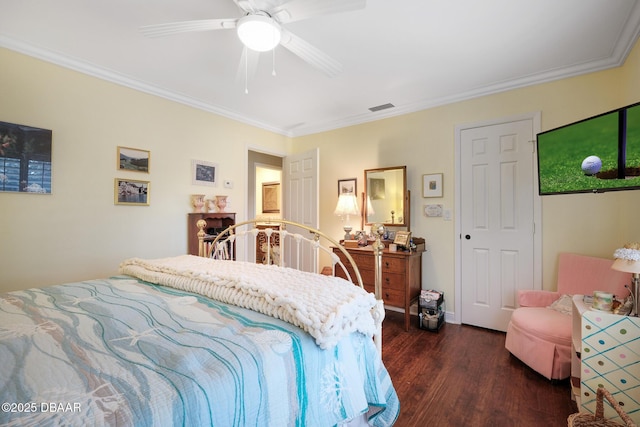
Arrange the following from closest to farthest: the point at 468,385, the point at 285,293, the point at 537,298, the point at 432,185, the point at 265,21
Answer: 1. the point at 285,293
2. the point at 265,21
3. the point at 468,385
4. the point at 537,298
5. the point at 432,185

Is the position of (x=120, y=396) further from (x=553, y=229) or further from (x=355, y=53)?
(x=553, y=229)

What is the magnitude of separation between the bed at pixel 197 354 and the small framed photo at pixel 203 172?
1.87 m

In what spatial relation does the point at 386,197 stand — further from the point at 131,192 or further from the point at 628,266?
the point at 131,192

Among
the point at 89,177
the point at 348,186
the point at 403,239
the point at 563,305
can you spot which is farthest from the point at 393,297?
the point at 89,177

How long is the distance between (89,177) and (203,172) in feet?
3.51

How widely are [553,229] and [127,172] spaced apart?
13.2 feet

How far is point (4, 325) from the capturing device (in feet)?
3.42

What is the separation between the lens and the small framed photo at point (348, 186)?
12.3ft

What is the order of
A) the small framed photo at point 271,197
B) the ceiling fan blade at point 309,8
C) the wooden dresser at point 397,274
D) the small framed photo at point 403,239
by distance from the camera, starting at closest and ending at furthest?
the ceiling fan blade at point 309,8 < the wooden dresser at point 397,274 < the small framed photo at point 403,239 < the small framed photo at point 271,197

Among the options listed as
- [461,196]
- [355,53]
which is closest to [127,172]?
[355,53]

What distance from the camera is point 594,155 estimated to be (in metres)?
1.70

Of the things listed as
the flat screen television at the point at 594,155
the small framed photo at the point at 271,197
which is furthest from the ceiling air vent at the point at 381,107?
the small framed photo at the point at 271,197

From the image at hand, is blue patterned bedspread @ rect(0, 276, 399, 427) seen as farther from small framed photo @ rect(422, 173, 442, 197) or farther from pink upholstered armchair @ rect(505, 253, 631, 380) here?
small framed photo @ rect(422, 173, 442, 197)

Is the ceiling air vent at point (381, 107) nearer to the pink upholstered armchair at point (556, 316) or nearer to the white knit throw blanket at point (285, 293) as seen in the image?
the pink upholstered armchair at point (556, 316)
